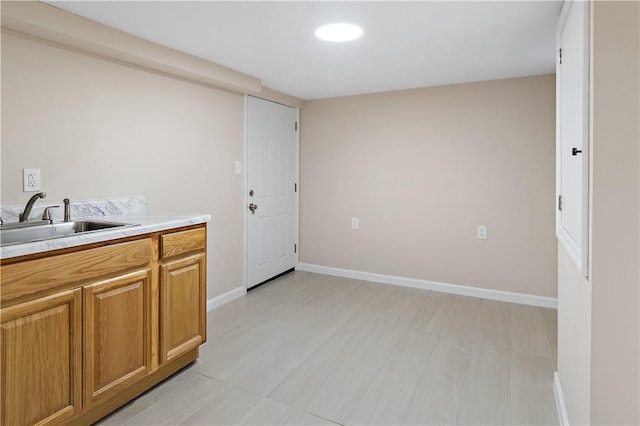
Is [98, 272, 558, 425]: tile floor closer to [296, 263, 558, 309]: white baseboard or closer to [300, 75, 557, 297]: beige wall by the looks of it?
[296, 263, 558, 309]: white baseboard

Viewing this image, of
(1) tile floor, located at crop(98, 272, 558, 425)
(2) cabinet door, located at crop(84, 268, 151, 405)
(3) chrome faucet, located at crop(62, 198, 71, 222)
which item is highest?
(3) chrome faucet, located at crop(62, 198, 71, 222)

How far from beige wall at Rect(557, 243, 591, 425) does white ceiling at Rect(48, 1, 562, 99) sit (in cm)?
143

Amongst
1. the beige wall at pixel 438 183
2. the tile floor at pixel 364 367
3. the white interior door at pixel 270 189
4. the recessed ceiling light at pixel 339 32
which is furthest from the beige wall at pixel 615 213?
the white interior door at pixel 270 189

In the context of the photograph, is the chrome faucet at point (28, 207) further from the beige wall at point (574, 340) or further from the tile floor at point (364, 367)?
the beige wall at point (574, 340)

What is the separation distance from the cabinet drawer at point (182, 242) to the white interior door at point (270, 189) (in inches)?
58.7

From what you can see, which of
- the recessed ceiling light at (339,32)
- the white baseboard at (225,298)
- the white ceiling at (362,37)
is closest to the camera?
the white ceiling at (362,37)

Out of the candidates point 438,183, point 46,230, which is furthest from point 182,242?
point 438,183

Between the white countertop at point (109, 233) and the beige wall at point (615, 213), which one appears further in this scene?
the white countertop at point (109, 233)

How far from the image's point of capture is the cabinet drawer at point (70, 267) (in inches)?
56.2

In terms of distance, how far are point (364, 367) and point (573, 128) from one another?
1.75m

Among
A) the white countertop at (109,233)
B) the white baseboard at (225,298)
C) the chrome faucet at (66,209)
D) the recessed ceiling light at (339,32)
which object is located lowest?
the white baseboard at (225,298)

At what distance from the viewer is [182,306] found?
7.30ft

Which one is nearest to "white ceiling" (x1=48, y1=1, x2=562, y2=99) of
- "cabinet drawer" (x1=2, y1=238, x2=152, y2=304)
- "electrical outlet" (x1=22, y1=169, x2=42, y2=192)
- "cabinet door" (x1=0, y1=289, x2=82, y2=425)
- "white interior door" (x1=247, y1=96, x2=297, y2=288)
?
"white interior door" (x1=247, y1=96, x2=297, y2=288)

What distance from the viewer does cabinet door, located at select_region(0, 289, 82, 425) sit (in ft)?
4.68
